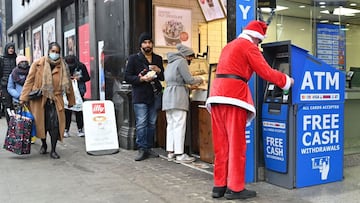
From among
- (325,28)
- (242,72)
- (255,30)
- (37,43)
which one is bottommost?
(242,72)

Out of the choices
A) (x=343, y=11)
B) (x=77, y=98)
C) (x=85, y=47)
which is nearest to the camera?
(x=343, y=11)

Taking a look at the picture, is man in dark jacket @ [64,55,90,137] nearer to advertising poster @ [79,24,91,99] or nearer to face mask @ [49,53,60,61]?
advertising poster @ [79,24,91,99]

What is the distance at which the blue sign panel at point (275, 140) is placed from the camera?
15.2 ft

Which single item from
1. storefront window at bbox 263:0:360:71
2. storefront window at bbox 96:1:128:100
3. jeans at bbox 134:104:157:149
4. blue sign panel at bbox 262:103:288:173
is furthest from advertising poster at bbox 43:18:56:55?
blue sign panel at bbox 262:103:288:173

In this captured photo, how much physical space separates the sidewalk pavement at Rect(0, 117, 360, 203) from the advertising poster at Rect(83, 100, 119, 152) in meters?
0.36

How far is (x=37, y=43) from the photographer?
1653 cm

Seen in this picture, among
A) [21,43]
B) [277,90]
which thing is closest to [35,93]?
[277,90]

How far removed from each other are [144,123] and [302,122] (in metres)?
2.62

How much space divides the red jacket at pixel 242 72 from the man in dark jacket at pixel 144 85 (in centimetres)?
214

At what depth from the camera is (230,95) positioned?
4230mm

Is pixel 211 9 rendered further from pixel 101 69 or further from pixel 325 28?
pixel 325 28

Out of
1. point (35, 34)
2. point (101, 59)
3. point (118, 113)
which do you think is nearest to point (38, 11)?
point (35, 34)

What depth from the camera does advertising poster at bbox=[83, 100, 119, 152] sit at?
6.98m

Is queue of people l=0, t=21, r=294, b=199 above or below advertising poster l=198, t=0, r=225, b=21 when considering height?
below
